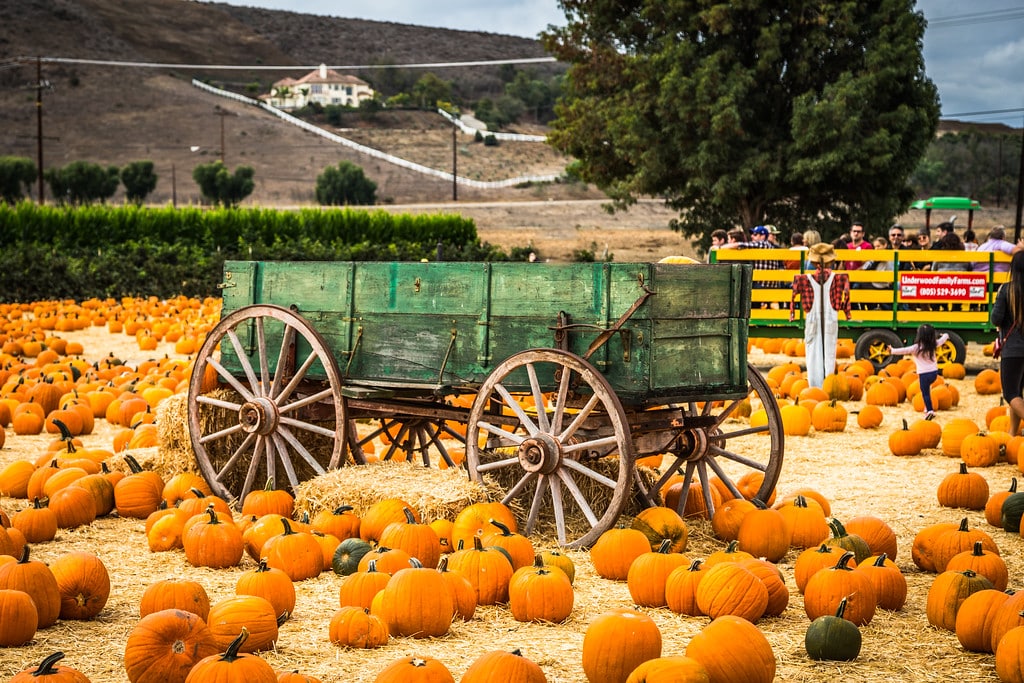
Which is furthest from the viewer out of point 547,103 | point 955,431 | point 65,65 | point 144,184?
point 547,103

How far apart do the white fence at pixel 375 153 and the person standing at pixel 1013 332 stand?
7293 centimetres

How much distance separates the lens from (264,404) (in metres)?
6.83

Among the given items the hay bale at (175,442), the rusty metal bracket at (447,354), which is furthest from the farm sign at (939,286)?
the hay bale at (175,442)

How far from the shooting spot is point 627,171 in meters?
31.5

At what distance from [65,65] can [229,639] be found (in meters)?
132

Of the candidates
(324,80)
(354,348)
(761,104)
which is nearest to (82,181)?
(761,104)

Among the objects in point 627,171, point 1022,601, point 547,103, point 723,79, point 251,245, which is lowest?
point 1022,601

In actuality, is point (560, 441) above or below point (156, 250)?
below

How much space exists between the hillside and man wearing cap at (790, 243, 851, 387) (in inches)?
1855

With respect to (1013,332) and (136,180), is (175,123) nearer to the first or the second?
(136,180)

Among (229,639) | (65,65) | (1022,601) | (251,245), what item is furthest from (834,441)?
(65,65)

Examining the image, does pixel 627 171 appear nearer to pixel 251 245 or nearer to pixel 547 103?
pixel 251 245

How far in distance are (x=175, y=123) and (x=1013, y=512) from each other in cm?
10510

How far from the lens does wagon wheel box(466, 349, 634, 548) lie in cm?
572
